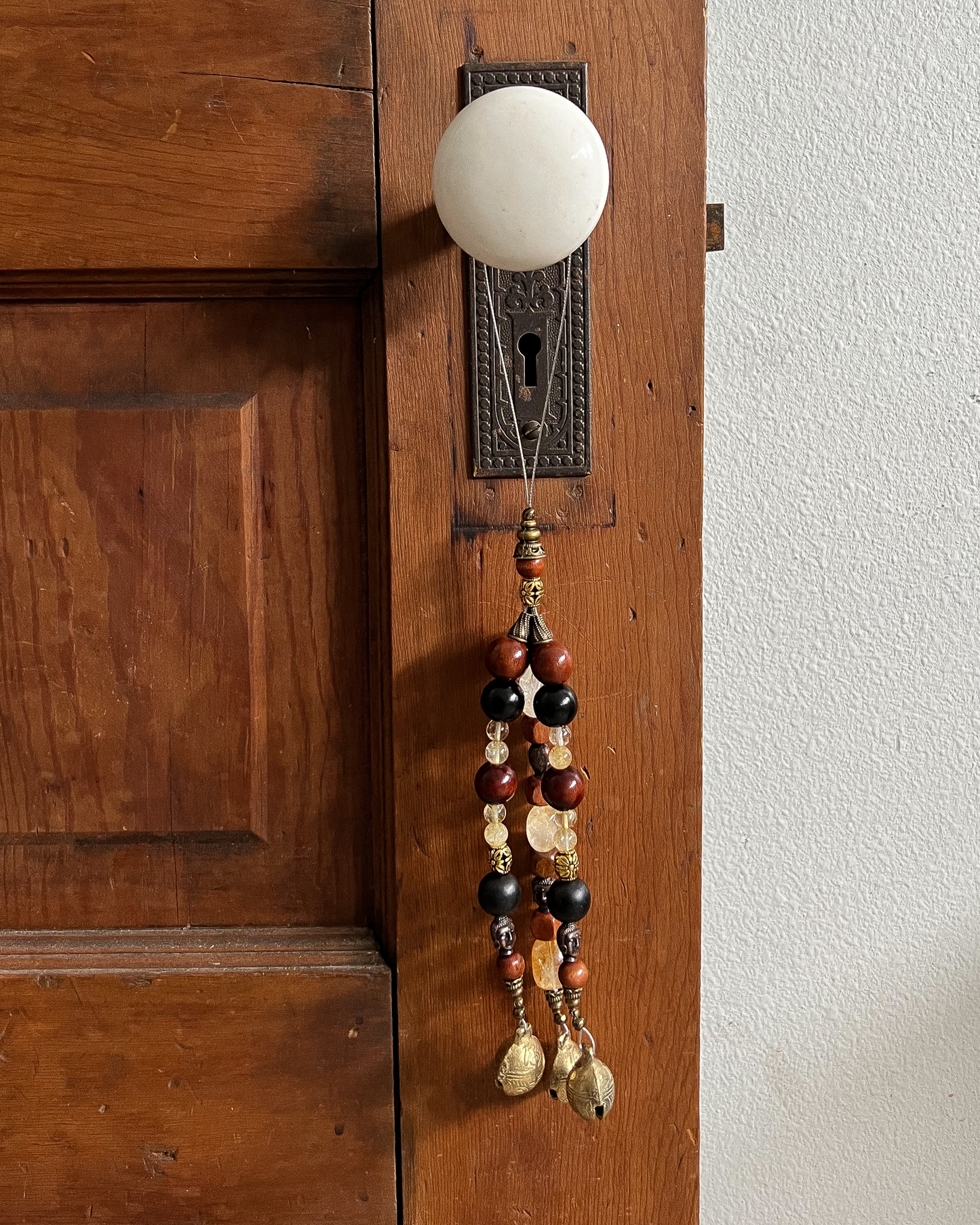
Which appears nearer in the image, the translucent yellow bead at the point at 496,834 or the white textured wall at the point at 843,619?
the translucent yellow bead at the point at 496,834

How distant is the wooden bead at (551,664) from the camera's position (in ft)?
1.41

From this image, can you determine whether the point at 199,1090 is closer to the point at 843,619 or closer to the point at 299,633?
the point at 299,633

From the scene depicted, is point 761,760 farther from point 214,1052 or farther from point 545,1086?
point 214,1052

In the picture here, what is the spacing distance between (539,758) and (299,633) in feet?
0.48

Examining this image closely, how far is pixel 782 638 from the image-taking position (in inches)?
23.6

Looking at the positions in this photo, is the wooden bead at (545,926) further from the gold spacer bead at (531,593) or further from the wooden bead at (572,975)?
the gold spacer bead at (531,593)

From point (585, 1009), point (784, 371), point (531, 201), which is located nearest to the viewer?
point (531, 201)

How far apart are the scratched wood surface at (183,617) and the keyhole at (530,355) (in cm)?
9

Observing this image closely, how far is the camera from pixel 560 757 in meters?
0.44

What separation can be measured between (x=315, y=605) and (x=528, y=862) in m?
0.18

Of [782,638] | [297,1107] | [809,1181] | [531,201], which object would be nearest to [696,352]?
[531,201]

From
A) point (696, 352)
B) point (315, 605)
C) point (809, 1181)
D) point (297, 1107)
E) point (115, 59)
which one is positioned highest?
point (115, 59)

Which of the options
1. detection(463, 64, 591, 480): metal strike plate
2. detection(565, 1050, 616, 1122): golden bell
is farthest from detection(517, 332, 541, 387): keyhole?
detection(565, 1050, 616, 1122): golden bell

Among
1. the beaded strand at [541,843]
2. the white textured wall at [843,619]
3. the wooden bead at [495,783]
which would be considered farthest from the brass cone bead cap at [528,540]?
the white textured wall at [843,619]
